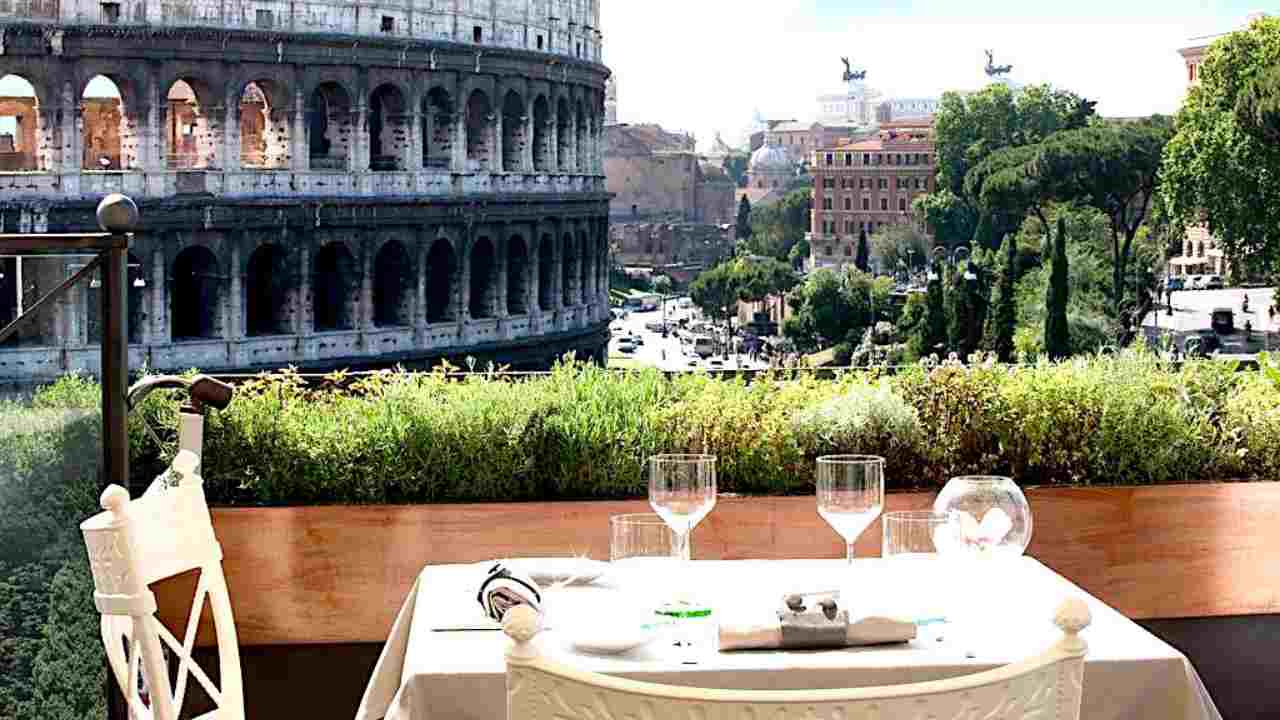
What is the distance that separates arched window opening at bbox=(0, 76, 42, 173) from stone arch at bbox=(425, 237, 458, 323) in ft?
18.1

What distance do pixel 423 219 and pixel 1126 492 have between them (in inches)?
1044

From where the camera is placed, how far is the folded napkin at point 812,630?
267 cm

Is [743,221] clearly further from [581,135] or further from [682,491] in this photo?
[682,491]

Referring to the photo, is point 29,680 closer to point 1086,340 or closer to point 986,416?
point 986,416

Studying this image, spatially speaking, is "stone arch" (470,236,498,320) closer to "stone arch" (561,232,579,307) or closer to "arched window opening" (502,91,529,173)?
"arched window opening" (502,91,529,173)

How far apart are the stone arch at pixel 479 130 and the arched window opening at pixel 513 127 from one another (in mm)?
408

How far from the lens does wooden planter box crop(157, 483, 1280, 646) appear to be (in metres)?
4.28

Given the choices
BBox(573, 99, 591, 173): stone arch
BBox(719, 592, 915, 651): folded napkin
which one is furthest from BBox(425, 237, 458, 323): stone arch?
BBox(719, 592, 915, 651): folded napkin

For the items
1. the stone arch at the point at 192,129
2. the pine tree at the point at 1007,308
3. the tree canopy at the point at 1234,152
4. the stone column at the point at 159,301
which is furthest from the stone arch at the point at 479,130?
the tree canopy at the point at 1234,152

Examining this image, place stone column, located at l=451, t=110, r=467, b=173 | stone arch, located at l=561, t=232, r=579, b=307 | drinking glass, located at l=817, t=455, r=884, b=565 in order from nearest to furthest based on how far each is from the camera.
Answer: drinking glass, located at l=817, t=455, r=884, b=565 → stone column, located at l=451, t=110, r=467, b=173 → stone arch, located at l=561, t=232, r=579, b=307

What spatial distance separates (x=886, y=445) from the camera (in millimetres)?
4672

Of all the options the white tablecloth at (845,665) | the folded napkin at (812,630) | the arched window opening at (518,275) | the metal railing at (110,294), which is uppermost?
the metal railing at (110,294)

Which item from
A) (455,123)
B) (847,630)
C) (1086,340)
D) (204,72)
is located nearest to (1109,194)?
(1086,340)

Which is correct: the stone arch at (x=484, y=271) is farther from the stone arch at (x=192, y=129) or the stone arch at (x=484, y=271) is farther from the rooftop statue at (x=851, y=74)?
the rooftop statue at (x=851, y=74)
